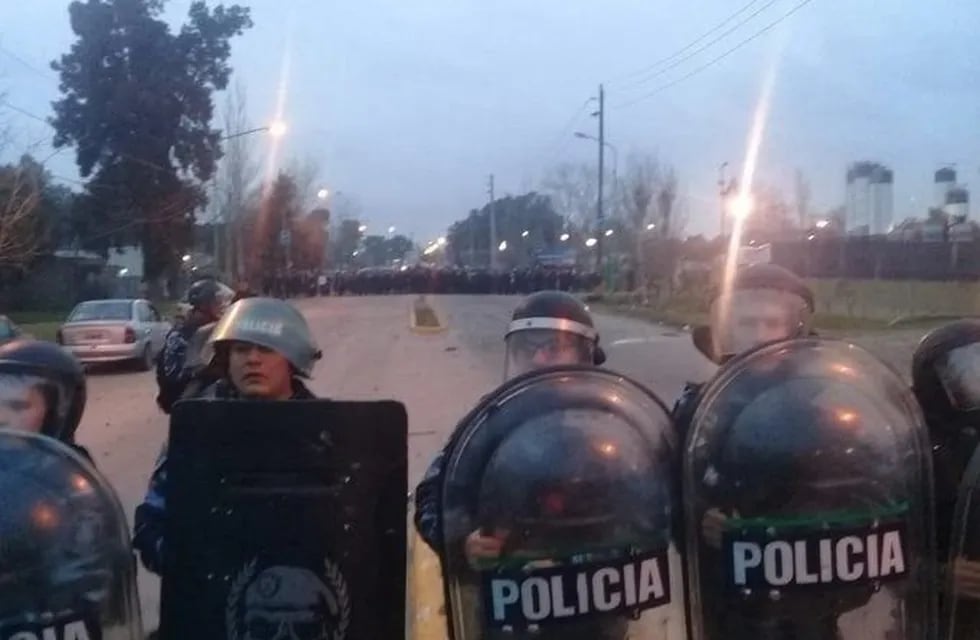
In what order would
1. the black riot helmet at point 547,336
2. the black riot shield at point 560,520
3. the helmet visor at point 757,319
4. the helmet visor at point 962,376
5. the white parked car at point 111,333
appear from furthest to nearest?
the white parked car at point 111,333, the black riot helmet at point 547,336, the helmet visor at point 757,319, the helmet visor at point 962,376, the black riot shield at point 560,520

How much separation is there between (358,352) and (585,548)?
92.2 feet

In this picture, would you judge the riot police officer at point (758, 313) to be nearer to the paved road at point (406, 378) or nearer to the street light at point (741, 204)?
the paved road at point (406, 378)

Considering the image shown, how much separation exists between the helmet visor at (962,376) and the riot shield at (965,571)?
1.79ft

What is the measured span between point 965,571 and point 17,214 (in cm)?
3903

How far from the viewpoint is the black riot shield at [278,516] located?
329 cm

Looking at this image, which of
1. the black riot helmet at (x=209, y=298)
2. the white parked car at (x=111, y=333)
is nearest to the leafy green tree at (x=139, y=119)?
the white parked car at (x=111, y=333)

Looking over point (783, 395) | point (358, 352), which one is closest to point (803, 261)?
point (358, 352)

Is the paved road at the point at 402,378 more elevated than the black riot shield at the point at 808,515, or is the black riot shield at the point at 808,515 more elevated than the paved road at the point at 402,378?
the black riot shield at the point at 808,515

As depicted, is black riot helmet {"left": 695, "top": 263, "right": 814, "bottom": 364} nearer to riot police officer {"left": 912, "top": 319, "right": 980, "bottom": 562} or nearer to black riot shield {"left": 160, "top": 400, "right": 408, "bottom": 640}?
riot police officer {"left": 912, "top": 319, "right": 980, "bottom": 562}

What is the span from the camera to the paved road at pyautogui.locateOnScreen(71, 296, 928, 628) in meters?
14.2

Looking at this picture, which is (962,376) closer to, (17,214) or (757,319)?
(757,319)

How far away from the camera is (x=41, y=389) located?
3754 mm

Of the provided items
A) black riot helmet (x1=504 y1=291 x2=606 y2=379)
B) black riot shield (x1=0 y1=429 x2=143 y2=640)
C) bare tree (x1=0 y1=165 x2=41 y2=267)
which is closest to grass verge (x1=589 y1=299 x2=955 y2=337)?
black riot helmet (x1=504 y1=291 x2=606 y2=379)

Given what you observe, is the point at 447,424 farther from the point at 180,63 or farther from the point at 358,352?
the point at 180,63
